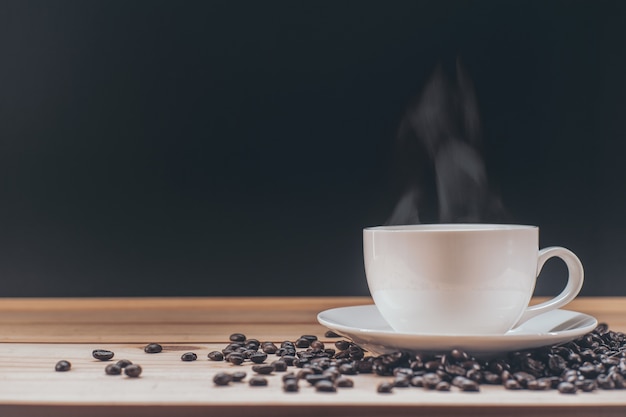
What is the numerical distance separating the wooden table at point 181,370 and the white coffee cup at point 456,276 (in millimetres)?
118

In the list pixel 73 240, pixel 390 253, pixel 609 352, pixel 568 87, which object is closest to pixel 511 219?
pixel 568 87

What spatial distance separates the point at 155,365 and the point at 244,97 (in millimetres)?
605

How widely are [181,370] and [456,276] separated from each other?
39cm

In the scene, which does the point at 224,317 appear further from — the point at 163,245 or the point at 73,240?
the point at 73,240

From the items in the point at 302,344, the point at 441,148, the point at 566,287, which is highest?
the point at 441,148

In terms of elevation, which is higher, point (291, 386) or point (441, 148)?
point (441, 148)

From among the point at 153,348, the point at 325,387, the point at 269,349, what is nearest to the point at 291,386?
the point at 325,387

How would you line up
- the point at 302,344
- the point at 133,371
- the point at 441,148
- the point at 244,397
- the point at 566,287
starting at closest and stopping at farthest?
the point at 244,397 < the point at 133,371 < the point at 566,287 < the point at 302,344 < the point at 441,148

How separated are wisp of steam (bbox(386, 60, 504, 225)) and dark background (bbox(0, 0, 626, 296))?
0.09 ft

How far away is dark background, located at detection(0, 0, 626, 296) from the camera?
1356 millimetres

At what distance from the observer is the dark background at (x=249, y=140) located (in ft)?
4.45

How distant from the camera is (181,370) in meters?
0.93

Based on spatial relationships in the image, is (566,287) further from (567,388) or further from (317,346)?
(317,346)

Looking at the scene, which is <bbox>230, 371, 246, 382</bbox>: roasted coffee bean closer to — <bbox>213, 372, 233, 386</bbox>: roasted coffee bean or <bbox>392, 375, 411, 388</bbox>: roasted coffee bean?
<bbox>213, 372, 233, 386</bbox>: roasted coffee bean
